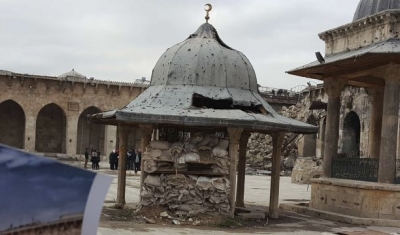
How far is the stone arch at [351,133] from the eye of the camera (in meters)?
32.3

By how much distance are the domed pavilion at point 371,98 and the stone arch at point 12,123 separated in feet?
100

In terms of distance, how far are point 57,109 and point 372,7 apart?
32043mm

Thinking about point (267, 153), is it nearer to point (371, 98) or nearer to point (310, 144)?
point (310, 144)

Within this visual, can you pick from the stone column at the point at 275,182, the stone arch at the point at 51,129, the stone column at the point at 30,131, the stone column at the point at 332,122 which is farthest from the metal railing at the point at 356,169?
the stone arch at the point at 51,129

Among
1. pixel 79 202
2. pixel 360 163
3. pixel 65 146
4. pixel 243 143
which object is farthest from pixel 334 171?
pixel 65 146

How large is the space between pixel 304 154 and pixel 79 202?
3456cm

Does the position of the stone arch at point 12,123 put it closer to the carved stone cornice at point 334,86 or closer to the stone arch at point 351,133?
the stone arch at point 351,133

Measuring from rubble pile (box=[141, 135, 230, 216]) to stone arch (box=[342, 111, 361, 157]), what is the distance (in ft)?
72.5

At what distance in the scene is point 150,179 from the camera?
11.4m

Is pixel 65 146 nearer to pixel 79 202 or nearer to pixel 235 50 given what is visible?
pixel 235 50

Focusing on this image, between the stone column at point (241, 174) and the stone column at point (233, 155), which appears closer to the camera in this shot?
the stone column at point (233, 155)

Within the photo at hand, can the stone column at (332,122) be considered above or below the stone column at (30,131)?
above

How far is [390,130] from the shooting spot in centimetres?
1219

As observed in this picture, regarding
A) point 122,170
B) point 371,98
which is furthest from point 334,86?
point 122,170
